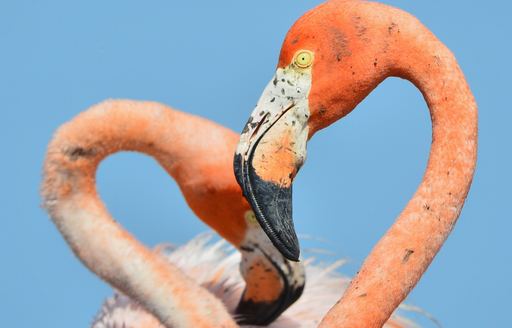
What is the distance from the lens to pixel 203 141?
3271 mm

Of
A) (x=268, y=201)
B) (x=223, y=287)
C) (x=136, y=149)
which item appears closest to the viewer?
(x=268, y=201)

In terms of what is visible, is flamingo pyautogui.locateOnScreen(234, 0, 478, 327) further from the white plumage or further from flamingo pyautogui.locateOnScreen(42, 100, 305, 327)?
the white plumage

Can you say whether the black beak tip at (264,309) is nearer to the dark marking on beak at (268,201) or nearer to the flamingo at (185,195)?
the flamingo at (185,195)

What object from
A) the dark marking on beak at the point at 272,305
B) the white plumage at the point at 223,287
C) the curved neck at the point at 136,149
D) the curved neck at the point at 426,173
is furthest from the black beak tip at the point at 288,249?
the white plumage at the point at 223,287

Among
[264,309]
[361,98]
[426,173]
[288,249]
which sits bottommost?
[264,309]

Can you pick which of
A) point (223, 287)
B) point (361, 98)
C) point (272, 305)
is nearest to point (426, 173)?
Result: point (361, 98)

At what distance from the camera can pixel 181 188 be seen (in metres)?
3.30

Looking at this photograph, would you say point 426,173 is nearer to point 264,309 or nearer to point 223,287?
point 264,309

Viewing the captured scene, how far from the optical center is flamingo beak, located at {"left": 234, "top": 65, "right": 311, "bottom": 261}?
241 centimetres

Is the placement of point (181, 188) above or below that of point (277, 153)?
below

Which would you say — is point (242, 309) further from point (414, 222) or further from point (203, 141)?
point (414, 222)

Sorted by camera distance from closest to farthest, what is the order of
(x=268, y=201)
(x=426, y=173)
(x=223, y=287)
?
1. (x=268, y=201)
2. (x=426, y=173)
3. (x=223, y=287)

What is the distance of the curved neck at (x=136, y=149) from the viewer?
10.1 feet

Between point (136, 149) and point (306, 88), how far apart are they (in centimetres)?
88
